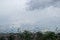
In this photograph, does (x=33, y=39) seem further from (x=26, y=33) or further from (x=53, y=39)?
(x=53, y=39)

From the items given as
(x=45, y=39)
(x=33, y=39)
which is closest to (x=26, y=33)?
(x=33, y=39)

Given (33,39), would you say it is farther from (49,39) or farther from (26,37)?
(49,39)

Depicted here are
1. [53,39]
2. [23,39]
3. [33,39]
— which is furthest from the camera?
[33,39]

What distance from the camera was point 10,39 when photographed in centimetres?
8425

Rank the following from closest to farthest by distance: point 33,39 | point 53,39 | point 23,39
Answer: point 53,39 < point 23,39 < point 33,39

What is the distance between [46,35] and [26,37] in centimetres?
1182

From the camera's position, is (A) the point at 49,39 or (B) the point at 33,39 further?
(B) the point at 33,39

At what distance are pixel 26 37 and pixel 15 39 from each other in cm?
1017

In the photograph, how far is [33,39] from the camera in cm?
8381

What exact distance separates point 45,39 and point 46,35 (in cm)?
113

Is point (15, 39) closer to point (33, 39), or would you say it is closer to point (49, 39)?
point (33, 39)

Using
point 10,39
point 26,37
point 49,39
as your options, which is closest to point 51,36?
point 49,39

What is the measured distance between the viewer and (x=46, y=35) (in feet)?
225

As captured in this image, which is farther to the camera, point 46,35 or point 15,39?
point 15,39
